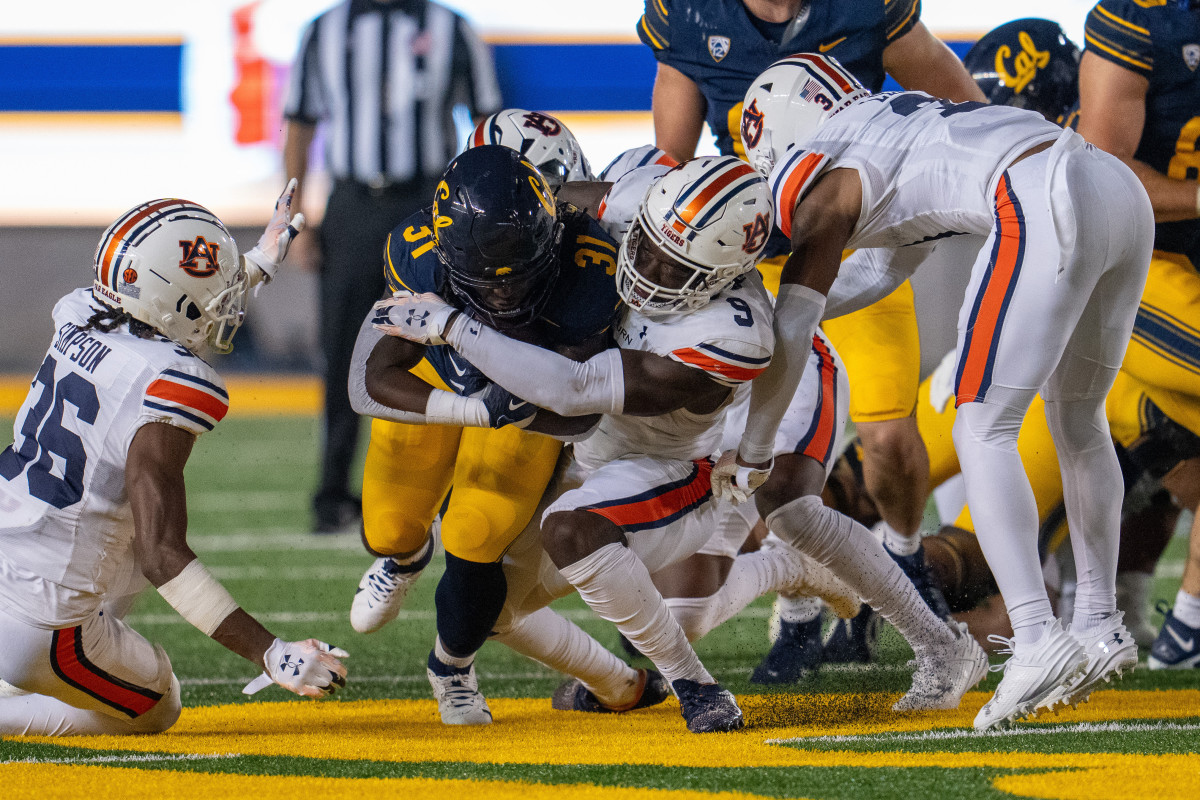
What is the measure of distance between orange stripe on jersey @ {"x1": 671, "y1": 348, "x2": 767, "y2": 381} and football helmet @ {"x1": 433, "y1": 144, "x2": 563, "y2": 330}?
0.31m

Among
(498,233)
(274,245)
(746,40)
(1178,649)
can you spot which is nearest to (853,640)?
(1178,649)

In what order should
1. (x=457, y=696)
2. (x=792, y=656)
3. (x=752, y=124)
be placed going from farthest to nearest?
1. (x=792, y=656)
2. (x=752, y=124)
3. (x=457, y=696)

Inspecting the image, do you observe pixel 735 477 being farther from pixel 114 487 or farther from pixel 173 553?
pixel 114 487

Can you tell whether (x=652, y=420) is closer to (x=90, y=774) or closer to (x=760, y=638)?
(x=90, y=774)

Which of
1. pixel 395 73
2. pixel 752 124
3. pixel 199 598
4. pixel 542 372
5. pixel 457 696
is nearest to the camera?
pixel 199 598

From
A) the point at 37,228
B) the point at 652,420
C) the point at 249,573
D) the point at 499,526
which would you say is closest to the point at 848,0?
the point at 652,420

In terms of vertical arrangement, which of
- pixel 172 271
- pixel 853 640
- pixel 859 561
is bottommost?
pixel 853 640

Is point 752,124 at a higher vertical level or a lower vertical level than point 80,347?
higher

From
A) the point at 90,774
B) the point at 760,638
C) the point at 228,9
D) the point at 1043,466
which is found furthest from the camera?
the point at 228,9

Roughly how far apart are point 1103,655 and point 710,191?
113 centimetres

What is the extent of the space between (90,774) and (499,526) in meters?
0.92

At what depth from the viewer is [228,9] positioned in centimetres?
1218

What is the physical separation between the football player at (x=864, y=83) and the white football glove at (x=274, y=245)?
1.08 meters

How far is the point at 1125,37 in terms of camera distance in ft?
11.7
